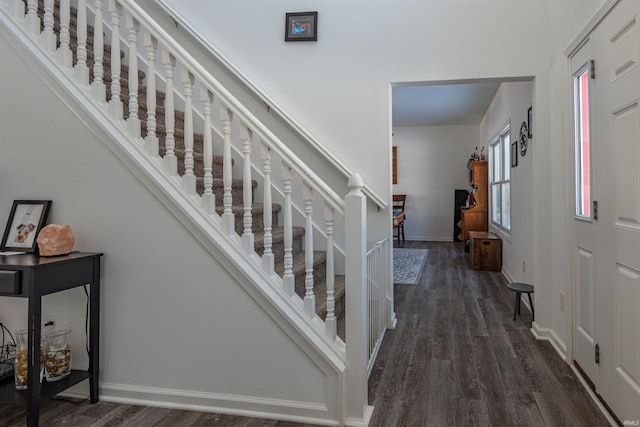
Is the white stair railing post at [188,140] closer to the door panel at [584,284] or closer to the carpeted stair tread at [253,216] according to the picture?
the carpeted stair tread at [253,216]

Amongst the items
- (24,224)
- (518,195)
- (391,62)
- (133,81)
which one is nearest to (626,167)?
(391,62)

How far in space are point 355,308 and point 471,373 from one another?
104 cm

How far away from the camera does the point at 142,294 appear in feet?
7.29

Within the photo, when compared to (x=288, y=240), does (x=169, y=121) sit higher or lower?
higher

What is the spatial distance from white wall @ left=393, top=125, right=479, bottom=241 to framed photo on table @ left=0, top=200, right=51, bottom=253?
25.3ft

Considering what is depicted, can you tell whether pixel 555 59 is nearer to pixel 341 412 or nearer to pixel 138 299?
pixel 341 412

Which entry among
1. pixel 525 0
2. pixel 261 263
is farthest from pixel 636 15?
pixel 261 263

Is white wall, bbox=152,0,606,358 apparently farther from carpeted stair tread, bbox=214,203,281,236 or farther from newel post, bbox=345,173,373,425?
newel post, bbox=345,173,373,425

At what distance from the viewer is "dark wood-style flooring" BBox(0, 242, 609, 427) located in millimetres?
2037

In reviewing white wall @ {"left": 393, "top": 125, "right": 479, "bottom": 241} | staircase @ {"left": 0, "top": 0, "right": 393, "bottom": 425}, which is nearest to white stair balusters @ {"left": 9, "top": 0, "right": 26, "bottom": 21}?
staircase @ {"left": 0, "top": 0, "right": 393, "bottom": 425}

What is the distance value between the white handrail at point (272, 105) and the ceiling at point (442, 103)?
2.31 meters

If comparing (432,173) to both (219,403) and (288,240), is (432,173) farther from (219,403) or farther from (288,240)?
(219,403)

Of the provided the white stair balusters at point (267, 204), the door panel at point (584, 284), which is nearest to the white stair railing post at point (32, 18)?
the white stair balusters at point (267, 204)

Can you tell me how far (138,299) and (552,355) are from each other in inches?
102
